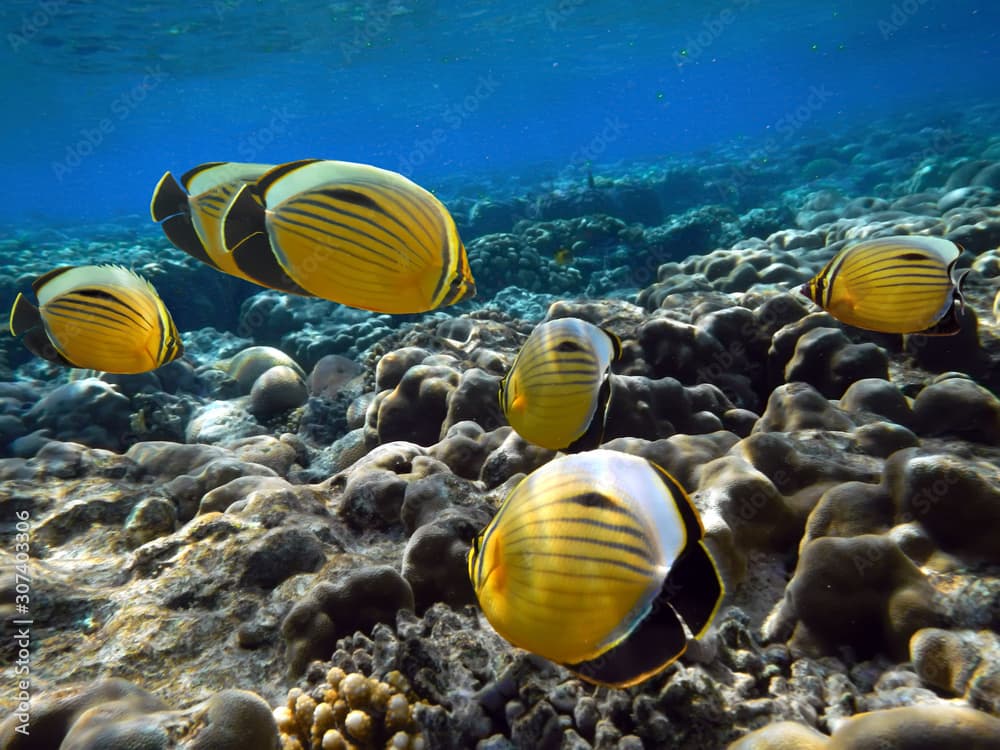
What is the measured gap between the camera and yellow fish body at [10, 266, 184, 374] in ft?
7.65

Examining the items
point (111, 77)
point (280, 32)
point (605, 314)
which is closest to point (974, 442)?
point (605, 314)

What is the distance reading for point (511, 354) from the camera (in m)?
5.81

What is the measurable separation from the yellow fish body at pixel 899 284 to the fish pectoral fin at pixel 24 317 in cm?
366

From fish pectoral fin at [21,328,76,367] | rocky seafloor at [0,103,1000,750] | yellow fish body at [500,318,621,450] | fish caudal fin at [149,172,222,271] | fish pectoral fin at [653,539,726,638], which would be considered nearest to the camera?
fish pectoral fin at [653,539,726,638]

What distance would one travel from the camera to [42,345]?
240 cm

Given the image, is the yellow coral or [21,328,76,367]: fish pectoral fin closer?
the yellow coral

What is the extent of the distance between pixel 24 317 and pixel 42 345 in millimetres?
136

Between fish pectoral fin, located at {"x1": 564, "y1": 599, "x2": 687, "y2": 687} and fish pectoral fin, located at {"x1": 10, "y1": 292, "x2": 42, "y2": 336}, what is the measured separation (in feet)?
8.76

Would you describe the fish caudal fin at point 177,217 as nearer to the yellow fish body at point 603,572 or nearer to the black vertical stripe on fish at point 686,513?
the yellow fish body at point 603,572

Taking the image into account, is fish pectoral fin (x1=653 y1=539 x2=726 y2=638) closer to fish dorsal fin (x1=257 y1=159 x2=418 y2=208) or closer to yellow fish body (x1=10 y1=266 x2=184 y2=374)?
fish dorsal fin (x1=257 y1=159 x2=418 y2=208)

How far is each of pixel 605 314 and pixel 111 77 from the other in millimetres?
43754

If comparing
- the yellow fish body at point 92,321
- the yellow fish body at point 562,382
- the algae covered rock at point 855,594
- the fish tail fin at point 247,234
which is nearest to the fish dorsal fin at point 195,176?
the fish tail fin at point 247,234

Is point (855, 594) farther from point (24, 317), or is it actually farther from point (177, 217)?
point (24, 317)

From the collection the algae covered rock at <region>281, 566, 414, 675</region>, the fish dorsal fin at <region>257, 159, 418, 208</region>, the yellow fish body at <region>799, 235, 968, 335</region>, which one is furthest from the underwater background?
the fish dorsal fin at <region>257, 159, 418, 208</region>
